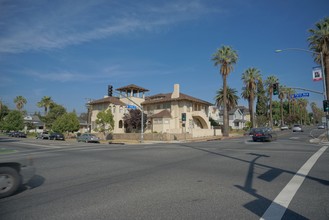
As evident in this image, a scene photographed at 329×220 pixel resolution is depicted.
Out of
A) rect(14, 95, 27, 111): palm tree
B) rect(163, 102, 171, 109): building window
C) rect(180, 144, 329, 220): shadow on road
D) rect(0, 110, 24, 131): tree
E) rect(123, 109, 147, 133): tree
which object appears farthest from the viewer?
rect(14, 95, 27, 111): palm tree

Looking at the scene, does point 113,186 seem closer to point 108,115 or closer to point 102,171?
point 102,171

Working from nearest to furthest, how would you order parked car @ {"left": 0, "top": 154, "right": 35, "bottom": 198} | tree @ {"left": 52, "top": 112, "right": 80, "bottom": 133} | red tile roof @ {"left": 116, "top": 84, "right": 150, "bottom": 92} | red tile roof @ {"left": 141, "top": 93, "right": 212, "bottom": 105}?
parked car @ {"left": 0, "top": 154, "right": 35, "bottom": 198} → red tile roof @ {"left": 141, "top": 93, "right": 212, "bottom": 105} → red tile roof @ {"left": 116, "top": 84, "right": 150, "bottom": 92} → tree @ {"left": 52, "top": 112, "right": 80, "bottom": 133}

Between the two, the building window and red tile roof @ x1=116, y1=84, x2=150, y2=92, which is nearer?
the building window

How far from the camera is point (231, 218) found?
16.0 ft

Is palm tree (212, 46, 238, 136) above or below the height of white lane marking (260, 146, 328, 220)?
above

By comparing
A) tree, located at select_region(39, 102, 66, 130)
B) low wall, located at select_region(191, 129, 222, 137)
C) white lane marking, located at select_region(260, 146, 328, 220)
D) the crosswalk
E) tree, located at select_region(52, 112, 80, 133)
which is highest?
tree, located at select_region(39, 102, 66, 130)

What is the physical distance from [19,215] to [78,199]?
1.40m

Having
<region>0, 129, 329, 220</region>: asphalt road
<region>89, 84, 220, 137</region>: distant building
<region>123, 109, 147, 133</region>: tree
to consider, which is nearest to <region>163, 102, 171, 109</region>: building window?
<region>89, 84, 220, 137</region>: distant building

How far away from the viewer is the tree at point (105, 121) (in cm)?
4856

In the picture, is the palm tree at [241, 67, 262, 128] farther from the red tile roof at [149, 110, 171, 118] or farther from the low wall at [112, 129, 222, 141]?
the red tile roof at [149, 110, 171, 118]

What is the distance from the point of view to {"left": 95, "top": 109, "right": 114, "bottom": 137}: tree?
4856cm

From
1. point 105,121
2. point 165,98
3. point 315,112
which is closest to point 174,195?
point 105,121

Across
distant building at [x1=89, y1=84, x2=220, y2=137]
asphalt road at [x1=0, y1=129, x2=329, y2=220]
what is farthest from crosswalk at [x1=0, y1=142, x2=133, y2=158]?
distant building at [x1=89, y1=84, x2=220, y2=137]

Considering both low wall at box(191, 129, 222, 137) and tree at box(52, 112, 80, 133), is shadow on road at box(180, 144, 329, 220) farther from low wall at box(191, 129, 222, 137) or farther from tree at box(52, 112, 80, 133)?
tree at box(52, 112, 80, 133)
